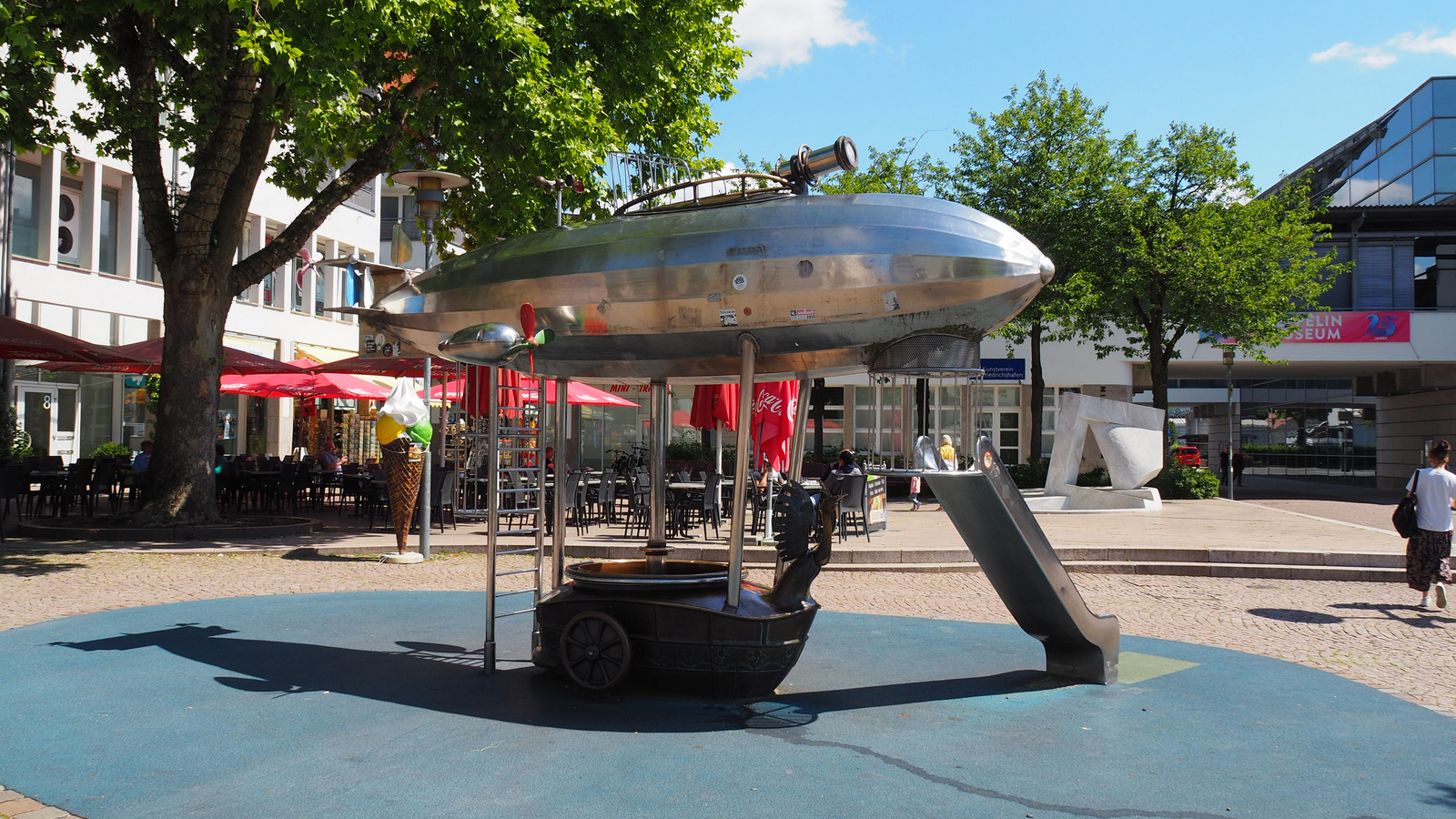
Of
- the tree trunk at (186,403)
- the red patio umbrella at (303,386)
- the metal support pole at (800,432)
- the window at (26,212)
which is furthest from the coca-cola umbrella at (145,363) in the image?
the metal support pole at (800,432)

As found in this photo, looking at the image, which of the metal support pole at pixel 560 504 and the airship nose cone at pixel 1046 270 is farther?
the metal support pole at pixel 560 504

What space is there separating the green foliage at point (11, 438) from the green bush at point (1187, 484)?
27.7 meters

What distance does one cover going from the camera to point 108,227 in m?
27.5

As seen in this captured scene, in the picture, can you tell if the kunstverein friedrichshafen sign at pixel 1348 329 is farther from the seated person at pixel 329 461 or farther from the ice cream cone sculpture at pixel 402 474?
the ice cream cone sculpture at pixel 402 474

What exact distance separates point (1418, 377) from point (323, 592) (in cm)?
3848

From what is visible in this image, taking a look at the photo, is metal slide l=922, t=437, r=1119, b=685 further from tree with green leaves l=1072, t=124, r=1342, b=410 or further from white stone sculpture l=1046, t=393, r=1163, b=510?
tree with green leaves l=1072, t=124, r=1342, b=410

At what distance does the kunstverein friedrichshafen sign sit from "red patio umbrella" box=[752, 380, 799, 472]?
948 inches

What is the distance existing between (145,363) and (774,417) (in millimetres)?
11808

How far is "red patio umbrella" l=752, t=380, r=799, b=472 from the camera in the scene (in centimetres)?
1548

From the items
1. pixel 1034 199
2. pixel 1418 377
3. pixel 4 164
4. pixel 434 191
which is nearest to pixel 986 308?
pixel 434 191

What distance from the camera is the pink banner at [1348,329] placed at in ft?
112

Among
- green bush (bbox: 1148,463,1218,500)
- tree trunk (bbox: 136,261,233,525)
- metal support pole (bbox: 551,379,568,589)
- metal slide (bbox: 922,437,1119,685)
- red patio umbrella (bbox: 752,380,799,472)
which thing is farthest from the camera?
green bush (bbox: 1148,463,1218,500)

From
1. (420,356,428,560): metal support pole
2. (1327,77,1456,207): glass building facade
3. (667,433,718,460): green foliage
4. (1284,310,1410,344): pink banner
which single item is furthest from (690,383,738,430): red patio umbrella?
(1327,77,1456,207): glass building facade

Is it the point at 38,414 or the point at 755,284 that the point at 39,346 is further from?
the point at 755,284
